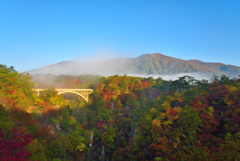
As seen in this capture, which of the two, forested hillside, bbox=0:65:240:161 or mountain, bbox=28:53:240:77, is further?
mountain, bbox=28:53:240:77

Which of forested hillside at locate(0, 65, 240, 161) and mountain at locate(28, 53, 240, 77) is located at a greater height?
mountain at locate(28, 53, 240, 77)

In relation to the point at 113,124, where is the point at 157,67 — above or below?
above

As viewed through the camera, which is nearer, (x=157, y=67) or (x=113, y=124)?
(x=113, y=124)

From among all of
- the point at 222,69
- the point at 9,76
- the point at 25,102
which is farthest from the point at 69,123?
the point at 222,69

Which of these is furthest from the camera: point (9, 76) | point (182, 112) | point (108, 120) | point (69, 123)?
point (108, 120)

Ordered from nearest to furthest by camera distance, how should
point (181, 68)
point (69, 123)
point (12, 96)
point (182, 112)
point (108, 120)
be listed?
point (12, 96) < point (182, 112) < point (69, 123) < point (108, 120) < point (181, 68)

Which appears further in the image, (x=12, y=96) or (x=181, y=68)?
(x=181, y=68)

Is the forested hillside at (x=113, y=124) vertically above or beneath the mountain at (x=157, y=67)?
beneath

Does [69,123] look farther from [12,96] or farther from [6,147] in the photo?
[6,147]

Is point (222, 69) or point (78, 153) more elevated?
point (222, 69)

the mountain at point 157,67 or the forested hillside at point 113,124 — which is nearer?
the forested hillside at point 113,124

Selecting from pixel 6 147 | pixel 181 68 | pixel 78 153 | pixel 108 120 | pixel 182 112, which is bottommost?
pixel 78 153
